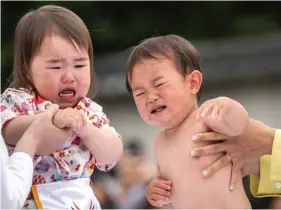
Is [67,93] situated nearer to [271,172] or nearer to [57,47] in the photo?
[57,47]

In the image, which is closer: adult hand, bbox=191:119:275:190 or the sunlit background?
adult hand, bbox=191:119:275:190

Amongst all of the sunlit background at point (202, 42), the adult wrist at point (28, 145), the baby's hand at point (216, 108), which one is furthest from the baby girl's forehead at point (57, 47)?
the sunlit background at point (202, 42)

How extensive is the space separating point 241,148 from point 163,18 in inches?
221

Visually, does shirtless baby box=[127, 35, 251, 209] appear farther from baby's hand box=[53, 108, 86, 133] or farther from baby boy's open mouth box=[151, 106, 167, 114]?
baby's hand box=[53, 108, 86, 133]

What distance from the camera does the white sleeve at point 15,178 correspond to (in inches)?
52.6

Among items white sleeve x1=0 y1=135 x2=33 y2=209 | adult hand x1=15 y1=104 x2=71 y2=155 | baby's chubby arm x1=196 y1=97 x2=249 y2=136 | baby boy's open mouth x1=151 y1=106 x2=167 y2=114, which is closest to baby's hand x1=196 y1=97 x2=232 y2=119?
baby's chubby arm x1=196 y1=97 x2=249 y2=136

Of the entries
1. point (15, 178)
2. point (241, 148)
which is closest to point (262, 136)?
point (241, 148)

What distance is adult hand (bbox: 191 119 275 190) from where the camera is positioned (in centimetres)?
171

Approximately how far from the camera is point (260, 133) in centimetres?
186

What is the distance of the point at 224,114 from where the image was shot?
5.35 feet

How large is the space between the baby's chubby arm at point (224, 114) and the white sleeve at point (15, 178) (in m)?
0.46

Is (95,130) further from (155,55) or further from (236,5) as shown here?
(236,5)

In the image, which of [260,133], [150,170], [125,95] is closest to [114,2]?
[125,95]

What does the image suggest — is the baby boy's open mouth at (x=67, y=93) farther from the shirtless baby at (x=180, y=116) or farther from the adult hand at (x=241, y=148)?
the adult hand at (x=241, y=148)
